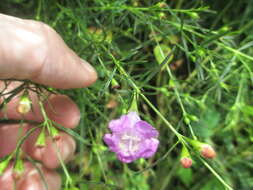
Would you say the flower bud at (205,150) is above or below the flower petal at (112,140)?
above

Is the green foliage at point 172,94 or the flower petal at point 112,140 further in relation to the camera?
the green foliage at point 172,94

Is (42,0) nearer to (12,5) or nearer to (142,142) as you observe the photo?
(12,5)

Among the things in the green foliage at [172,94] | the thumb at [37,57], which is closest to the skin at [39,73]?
the thumb at [37,57]

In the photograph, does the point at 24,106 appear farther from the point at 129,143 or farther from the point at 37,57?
the point at 129,143

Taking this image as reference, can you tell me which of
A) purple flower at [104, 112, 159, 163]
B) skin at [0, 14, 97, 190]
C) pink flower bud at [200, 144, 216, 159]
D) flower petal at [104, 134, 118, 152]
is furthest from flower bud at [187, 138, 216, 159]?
skin at [0, 14, 97, 190]

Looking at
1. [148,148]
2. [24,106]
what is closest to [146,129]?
[148,148]

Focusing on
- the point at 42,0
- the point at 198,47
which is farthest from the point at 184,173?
the point at 42,0

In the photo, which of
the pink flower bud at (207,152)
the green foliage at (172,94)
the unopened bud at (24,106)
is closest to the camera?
the pink flower bud at (207,152)

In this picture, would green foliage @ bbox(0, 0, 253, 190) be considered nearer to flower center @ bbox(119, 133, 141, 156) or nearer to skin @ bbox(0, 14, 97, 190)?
skin @ bbox(0, 14, 97, 190)

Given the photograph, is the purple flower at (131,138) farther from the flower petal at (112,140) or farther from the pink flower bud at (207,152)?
the pink flower bud at (207,152)
